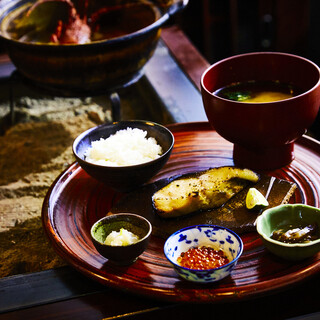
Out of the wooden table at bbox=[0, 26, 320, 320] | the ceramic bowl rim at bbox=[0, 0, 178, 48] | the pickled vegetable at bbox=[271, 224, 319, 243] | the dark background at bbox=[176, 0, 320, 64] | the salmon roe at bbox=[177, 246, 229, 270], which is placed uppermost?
the ceramic bowl rim at bbox=[0, 0, 178, 48]

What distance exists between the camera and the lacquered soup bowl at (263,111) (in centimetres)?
171

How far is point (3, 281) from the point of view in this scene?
1.54 metres

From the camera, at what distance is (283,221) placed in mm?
1518

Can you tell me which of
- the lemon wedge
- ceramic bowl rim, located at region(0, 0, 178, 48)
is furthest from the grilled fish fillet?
ceramic bowl rim, located at region(0, 0, 178, 48)

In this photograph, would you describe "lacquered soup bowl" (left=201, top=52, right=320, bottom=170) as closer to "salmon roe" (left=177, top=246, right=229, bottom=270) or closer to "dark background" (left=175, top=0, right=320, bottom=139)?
"salmon roe" (left=177, top=246, right=229, bottom=270)

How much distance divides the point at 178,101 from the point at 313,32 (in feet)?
7.40

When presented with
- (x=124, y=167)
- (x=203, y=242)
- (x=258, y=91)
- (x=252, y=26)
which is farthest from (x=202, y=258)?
(x=252, y=26)

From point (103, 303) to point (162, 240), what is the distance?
281 millimetres

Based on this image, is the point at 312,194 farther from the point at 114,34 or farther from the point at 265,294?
the point at 114,34

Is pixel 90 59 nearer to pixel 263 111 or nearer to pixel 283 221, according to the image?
pixel 263 111

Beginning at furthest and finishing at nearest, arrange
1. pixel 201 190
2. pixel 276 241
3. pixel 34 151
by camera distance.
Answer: pixel 34 151, pixel 201 190, pixel 276 241

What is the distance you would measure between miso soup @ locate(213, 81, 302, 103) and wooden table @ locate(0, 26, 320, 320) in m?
0.75

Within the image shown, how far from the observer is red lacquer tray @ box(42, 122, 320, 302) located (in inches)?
52.7

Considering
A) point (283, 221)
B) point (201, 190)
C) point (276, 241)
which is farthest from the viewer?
point (201, 190)
